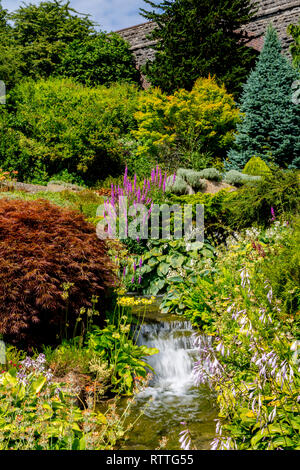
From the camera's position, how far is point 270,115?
11750 millimetres

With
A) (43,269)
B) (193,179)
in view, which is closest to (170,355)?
(43,269)

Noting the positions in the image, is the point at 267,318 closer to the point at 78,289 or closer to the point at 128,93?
the point at 78,289

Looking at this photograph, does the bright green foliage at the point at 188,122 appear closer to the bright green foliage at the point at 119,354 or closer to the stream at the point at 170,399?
the stream at the point at 170,399

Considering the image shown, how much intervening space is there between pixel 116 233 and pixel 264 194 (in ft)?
8.17

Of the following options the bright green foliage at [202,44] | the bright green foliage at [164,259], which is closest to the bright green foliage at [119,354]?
the bright green foliage at [164,259]

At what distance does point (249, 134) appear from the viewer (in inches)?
472

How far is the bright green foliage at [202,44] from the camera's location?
43.1 feet

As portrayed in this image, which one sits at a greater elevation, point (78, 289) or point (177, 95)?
point (177, 95)

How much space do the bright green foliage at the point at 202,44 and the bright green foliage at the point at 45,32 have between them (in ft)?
22.6

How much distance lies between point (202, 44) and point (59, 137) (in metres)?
5.34

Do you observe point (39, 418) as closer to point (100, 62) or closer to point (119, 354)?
point (119, 354)

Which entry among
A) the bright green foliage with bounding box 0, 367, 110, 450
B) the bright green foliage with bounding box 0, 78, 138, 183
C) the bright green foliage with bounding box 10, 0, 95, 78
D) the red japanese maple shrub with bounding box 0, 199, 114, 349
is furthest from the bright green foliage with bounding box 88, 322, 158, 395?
the bright green foliage with bounding box 10, 0, 95, 78
